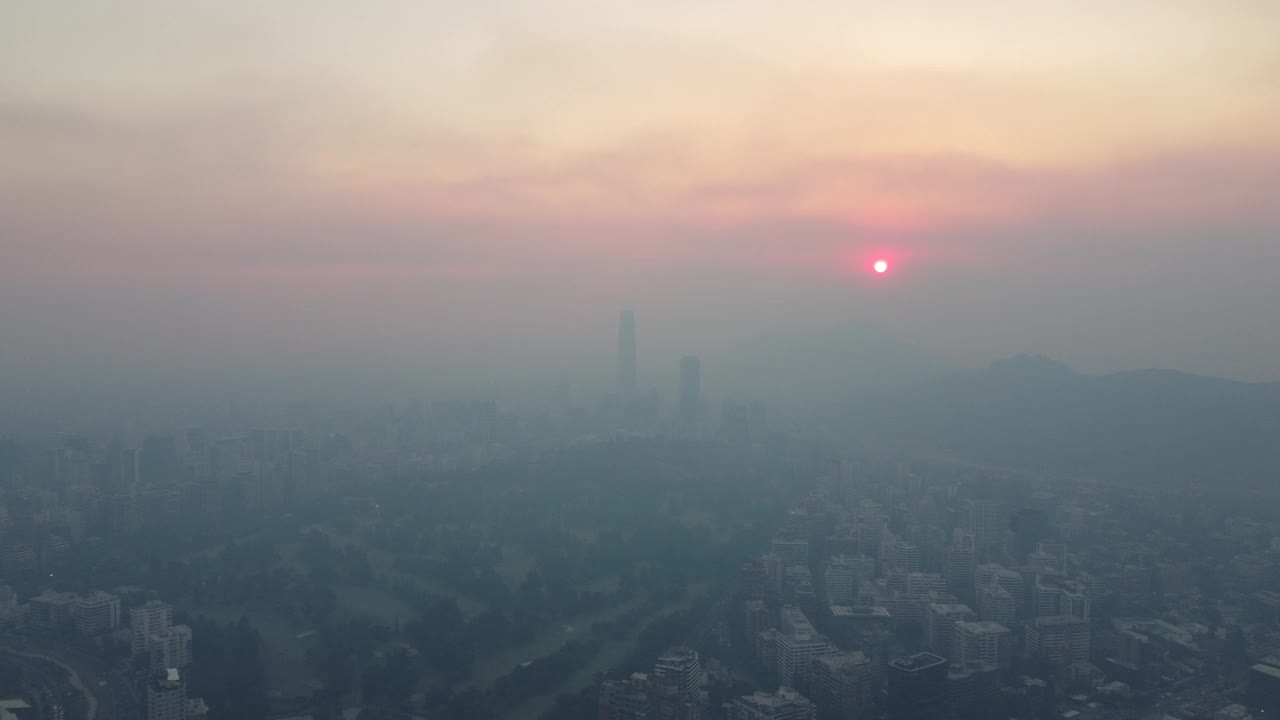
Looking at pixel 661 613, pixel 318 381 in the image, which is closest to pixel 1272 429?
pixel 661 613

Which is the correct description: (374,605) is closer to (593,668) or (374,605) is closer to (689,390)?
(593,668)

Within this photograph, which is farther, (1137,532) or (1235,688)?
(1137,532)

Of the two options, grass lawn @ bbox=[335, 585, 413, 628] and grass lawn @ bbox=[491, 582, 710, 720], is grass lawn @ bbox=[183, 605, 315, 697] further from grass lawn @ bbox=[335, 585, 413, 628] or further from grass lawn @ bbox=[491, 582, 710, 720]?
Answer: grass lawn @ bbox=[491, 582, 710, 720]

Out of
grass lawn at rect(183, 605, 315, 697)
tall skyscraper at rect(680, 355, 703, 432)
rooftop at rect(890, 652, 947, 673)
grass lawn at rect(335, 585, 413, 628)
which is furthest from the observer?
tall skyscraper at rect(680, 355, 703, 432)

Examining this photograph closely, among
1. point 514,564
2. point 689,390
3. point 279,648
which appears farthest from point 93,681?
point 689,390

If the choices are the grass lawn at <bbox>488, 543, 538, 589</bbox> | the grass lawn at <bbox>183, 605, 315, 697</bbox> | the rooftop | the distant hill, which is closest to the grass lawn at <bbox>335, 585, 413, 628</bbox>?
the grass lawn at <bbox>183, 605, 315, 697</bbox>

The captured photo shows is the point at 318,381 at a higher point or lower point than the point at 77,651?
higher

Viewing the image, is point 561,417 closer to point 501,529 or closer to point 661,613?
point 501,529
